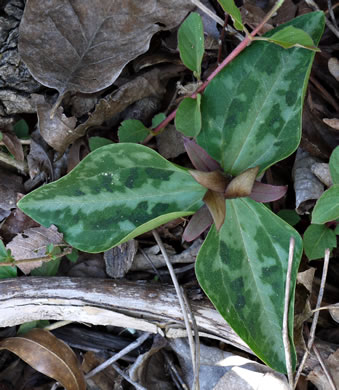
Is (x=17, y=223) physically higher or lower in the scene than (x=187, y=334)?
higher

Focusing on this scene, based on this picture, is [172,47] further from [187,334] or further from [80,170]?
[187,334]

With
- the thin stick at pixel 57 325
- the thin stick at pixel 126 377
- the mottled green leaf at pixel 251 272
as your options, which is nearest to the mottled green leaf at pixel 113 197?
the mottled green leaf at pixel 251 272

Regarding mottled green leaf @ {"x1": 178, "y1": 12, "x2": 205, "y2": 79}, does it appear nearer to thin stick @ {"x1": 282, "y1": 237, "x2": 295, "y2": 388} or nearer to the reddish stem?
the reddish stem

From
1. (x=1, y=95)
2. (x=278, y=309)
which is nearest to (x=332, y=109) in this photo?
(x=278, y=309)

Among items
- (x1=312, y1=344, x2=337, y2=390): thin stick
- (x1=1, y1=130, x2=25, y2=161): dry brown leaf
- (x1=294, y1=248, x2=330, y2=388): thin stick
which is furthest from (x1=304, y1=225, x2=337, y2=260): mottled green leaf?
(x1=1, y1=130, x2=25, y2=161): dry brown leaf

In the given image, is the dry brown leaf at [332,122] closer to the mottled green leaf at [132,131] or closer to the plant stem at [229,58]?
the plant stem at [229,58]

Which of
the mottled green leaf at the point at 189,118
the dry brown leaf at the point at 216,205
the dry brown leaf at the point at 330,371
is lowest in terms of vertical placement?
the dry brown leaf at the point at 330,371
